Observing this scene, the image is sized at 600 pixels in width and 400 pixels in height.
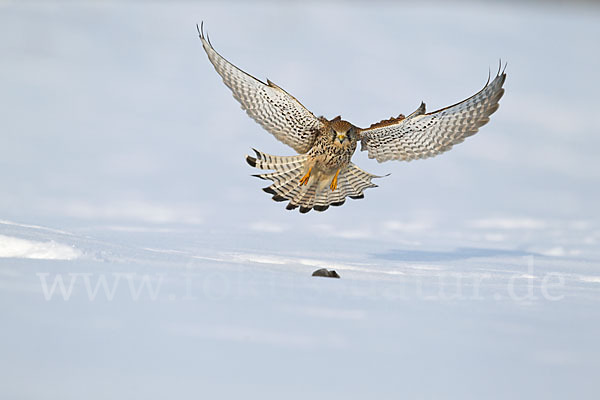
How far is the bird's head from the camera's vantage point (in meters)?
5.61

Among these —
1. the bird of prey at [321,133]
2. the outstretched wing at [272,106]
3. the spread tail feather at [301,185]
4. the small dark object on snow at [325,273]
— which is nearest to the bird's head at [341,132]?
the bird of prey at [321,133]

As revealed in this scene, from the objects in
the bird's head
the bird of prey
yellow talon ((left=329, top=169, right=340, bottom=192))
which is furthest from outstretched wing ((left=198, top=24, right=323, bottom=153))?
yellow talon ((left=329, top=169, right=340, bottom=192))

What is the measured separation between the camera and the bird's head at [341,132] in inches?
221

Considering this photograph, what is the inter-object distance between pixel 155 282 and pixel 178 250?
1.09m

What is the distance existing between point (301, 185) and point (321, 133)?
0.39 metres

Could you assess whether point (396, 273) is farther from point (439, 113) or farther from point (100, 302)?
point (100, 302)

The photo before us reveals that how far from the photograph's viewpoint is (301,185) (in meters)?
5.83

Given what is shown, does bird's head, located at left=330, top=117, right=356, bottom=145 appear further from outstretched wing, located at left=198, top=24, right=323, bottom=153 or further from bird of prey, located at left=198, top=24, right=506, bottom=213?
outstretched wing, located at left=198, top=24, right=323, bottom=153

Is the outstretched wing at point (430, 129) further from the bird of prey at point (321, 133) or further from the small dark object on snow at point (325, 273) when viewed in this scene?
the small dark object on snow at point (325, 273)

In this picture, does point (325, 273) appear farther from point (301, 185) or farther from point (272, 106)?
point (272, 106)

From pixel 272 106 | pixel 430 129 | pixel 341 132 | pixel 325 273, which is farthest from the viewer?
pixel 430 129

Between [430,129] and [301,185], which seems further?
[430,129]

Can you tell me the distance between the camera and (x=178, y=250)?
595cm

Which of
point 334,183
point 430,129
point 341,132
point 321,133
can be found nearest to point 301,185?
point 334,183
